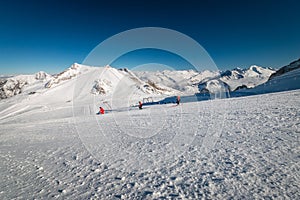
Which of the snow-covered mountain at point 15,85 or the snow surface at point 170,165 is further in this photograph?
the snow-covered mountain at point 15,85

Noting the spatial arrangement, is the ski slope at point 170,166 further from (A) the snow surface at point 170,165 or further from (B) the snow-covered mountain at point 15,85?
(B) the snow-covered mountain at point 15,85

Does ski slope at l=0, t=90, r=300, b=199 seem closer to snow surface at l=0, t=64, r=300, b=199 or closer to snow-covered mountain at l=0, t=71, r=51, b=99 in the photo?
snow surface at l=0, t=64, r=300, b=199

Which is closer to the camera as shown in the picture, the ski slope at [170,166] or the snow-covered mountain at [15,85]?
the ski slope at [170,166]

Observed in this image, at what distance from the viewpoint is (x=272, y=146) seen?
4.92 metres

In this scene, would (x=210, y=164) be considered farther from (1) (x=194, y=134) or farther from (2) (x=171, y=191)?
(1) (x=194, y=134)

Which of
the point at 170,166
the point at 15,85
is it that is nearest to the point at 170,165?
the point at 170,166

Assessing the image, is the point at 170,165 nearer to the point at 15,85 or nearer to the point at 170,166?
the point at 170,166

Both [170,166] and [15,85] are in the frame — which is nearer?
[170,166]

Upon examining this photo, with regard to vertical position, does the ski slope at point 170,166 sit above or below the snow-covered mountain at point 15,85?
below

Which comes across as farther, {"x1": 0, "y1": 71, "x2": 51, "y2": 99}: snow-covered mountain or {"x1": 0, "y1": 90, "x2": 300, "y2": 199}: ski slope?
{"x1": 0, "y1": 71, "x2": 51, "y2": 99}: snow-covered mountain

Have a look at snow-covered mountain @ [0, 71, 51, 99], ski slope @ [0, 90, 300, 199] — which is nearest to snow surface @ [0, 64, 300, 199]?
ski slope @ [0, 90, 300, 199]

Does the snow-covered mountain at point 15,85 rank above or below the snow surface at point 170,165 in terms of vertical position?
above

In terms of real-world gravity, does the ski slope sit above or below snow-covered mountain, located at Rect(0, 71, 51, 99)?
below

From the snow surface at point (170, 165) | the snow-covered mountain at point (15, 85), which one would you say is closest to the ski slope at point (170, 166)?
the snow surface at point (170, 165)
